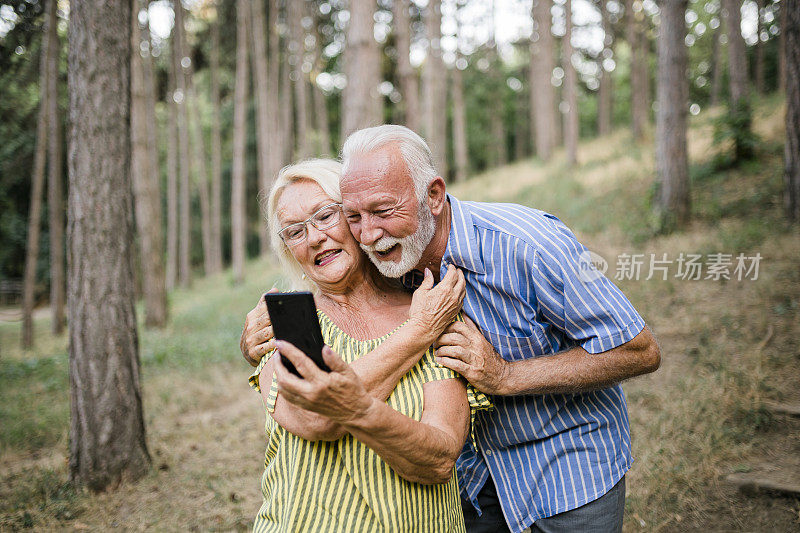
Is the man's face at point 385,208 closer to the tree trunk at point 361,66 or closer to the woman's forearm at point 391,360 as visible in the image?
the woman's forearm at point 391,360

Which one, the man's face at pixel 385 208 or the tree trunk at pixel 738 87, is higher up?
the tree trunk at pixel 738 87

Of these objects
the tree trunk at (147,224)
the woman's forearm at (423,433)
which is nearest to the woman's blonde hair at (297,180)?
the woman's forearm at (423,433)

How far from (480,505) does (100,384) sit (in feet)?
10.9

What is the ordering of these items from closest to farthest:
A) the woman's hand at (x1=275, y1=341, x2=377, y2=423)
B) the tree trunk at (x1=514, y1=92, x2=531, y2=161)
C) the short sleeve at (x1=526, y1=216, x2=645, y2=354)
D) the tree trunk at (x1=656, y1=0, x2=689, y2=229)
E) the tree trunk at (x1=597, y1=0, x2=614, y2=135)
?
1. the woman's hand at (x1=275, y1=341, x2=377, y2=423)
2. the short sleeve at (x1=526, y1=216, x2=645, y2=354)
3. the tree trunk at (x1=656, y1=0, x2=689, y2=229)
4. the tree trunk at (x1=597, y1=0, x2=614, y2=135)
5. the tree trunk at (x1=514, y1=92, x2=531, y2=161)

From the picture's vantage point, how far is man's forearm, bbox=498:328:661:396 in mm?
1984

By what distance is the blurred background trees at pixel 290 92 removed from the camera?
33.9 ft

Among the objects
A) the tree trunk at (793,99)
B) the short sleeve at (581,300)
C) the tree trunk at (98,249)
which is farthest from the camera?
the tree trunk at (793,99)

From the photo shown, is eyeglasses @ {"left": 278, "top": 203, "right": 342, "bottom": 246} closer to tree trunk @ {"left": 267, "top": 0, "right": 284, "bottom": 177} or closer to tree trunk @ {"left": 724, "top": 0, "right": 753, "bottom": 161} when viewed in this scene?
tree trunk @ {"left": 724, "top": 0, "right": 753, "bottom": 161}

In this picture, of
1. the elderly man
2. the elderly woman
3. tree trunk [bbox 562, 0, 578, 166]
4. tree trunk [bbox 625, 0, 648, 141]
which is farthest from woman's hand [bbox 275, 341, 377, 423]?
tree trunk [bbox 625, 0, 648, 141]

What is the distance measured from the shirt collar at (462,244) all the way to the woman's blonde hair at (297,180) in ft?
1.57

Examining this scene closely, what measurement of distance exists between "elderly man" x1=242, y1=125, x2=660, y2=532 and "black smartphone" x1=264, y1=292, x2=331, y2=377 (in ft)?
1.89

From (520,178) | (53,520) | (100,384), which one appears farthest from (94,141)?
(520,178)

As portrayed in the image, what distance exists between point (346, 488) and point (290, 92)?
2597 centimetres

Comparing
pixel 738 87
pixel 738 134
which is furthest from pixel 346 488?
pixel 738 87
